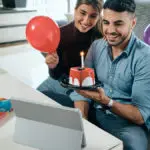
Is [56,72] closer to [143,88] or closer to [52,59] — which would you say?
[52,59]

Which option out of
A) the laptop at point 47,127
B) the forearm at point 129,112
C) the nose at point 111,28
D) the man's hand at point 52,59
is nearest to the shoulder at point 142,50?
the nose at point 111,28

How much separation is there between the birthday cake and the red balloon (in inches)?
13.7

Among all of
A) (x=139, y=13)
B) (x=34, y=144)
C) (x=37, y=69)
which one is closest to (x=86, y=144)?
Result: (x=34, y=144)

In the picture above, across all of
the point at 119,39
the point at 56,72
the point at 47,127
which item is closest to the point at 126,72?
the point at 119,39

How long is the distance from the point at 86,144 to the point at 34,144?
16 cm

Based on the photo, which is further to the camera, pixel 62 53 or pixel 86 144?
pixel 62 53

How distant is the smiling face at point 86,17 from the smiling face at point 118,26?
0.15 m

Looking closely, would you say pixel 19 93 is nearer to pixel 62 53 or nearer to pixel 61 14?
pixel 62 53

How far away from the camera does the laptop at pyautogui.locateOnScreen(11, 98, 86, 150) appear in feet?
2.55

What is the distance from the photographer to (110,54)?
1.43 m

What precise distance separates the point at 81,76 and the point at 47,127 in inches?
11.4

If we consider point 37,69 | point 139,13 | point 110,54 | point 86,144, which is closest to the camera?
point 86,144

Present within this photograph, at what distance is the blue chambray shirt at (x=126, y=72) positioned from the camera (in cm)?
127

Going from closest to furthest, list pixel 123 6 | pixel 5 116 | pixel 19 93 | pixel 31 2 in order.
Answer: pixel 5 116 → pixel 19 93 → pixel 123 6 → pixel 31 2
